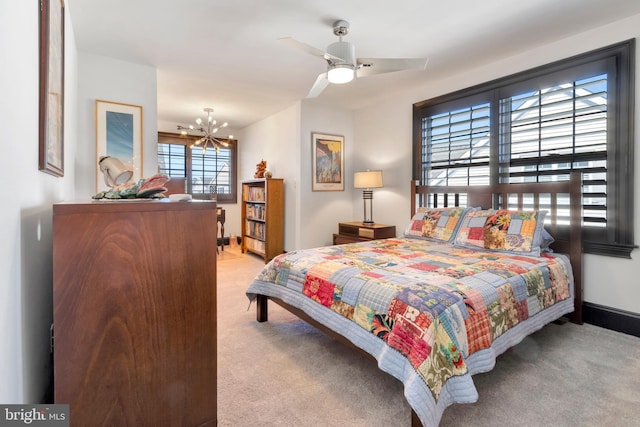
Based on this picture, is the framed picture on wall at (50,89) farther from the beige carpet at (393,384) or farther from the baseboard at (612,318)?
the baseboard at (612,318)

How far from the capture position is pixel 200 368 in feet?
3.81

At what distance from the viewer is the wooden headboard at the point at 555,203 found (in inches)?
107

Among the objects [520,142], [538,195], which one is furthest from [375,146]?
[538,195]

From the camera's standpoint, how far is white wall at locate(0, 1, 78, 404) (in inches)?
35.0

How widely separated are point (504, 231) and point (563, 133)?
1.06 meters

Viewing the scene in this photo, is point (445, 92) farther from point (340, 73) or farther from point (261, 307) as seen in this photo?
point (261, 307)

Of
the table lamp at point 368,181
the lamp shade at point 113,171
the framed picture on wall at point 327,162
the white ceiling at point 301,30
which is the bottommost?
the lamp shade at point 113,171

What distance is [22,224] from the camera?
105cm

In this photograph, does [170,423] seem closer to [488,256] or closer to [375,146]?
[488,256]

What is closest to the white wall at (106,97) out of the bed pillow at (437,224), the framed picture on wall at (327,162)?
the framed picture on wall at (327,162)

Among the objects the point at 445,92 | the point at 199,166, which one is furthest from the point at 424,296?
the point at 199,166

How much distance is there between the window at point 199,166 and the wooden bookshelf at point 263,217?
835 millimetres

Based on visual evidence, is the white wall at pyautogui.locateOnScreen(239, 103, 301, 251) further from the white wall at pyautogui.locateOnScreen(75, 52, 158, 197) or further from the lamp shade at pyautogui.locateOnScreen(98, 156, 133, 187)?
the lamp shade at pyautogui.locateOnScreen(98, 156, 133, 187)
